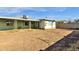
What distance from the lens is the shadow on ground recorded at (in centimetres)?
664

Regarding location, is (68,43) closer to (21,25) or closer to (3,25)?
(21,25)

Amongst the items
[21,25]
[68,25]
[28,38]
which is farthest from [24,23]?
[68,25]

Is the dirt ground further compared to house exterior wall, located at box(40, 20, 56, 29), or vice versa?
house exterior wall, located at box(40, 20, 56, 29)

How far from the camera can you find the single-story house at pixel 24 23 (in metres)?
6.64

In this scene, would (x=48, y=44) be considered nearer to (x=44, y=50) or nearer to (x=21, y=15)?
(x=44, y=50)

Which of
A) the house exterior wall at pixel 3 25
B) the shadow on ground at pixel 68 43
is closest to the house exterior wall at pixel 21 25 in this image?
the house exterior wall at pixel 3 25

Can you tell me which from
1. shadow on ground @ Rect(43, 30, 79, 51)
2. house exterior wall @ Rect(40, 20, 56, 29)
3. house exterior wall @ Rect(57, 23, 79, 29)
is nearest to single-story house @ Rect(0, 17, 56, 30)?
house exterior wall @ Rect(40, 20, 56, 29)

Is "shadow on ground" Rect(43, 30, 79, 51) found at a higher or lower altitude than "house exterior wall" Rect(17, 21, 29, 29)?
lower

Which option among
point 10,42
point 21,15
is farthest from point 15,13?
point 10,42

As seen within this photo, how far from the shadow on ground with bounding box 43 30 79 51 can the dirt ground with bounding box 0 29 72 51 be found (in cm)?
9

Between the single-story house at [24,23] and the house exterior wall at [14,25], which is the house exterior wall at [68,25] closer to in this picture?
the single-story house at [24,23]

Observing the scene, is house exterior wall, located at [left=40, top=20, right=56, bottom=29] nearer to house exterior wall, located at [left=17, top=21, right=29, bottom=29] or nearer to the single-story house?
the single-story house

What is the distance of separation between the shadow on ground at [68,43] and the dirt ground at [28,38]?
93mm

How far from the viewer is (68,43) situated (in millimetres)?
6699
